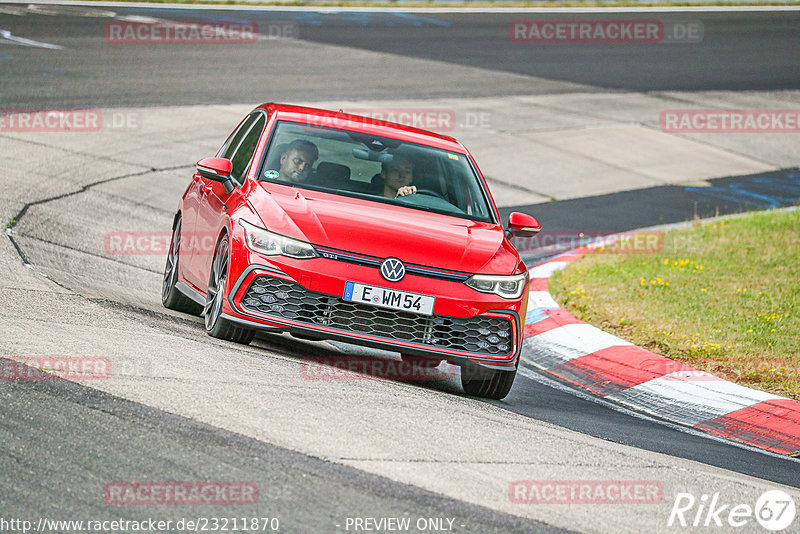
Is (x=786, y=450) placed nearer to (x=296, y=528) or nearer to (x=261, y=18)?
(x=296, y=528)

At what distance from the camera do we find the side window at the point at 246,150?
821cm

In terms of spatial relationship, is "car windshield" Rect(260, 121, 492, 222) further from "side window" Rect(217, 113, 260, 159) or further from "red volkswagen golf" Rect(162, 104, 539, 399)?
"side window" Rect(217, 113, 260, 159)

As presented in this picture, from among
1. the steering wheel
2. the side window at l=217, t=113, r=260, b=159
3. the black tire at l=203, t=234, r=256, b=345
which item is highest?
the side window at l=217, t=113, r=260, b=159

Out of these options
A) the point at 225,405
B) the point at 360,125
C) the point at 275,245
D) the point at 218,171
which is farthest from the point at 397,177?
the point at 225,405

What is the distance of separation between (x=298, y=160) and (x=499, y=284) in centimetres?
182

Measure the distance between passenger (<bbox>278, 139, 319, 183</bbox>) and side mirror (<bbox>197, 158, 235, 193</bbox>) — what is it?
1.24 feet

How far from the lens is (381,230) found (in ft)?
23.7

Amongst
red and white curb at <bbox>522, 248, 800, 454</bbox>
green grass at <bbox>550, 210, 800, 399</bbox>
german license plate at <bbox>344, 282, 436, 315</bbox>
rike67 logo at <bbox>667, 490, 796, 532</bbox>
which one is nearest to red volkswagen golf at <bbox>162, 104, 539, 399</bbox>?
german license plate at <bbox>344, 282, 436, 315</bbox>

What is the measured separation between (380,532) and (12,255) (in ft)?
19.6

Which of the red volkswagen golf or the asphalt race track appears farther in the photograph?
the red volkswagen golf

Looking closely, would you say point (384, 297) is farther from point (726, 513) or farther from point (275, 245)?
point (726, 513)

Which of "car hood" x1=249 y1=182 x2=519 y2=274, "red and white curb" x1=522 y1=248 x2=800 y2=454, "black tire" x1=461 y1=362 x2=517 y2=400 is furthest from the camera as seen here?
"red and white curb" x1=522 y1=248 x2=800 y2=454

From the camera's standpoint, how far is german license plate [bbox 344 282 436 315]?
6.91m

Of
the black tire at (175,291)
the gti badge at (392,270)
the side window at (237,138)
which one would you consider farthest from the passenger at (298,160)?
the black tire at (175,291)
